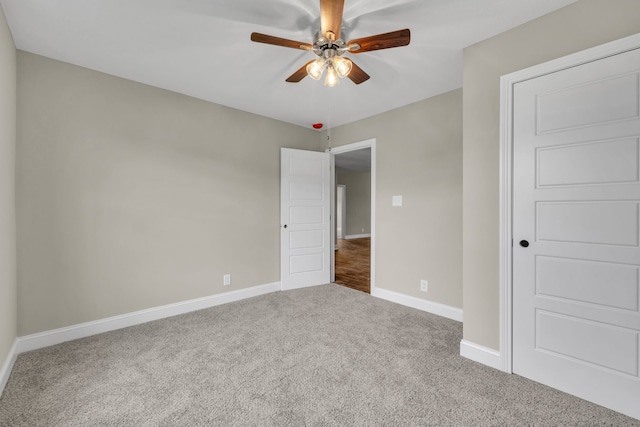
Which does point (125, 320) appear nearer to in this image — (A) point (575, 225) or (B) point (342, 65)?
(B) point (342, 65)

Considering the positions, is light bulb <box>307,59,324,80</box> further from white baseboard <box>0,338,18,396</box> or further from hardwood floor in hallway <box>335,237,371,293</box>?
hardwood floor in hallway <box>335,237,371,293</box>

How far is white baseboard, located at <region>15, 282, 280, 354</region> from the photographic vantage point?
7.35 ft

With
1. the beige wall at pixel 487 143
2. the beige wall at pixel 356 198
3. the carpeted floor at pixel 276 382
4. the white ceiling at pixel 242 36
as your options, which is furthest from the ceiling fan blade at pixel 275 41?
the beige wall at pixel 356 198

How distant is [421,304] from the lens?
3.14 metres

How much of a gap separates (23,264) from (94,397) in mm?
1332

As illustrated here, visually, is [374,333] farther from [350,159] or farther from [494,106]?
[350,159]

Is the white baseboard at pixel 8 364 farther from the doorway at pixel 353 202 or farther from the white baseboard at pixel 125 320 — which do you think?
the doorway at pixel 353 202

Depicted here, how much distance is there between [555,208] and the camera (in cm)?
177

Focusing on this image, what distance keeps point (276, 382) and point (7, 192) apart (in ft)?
7.44

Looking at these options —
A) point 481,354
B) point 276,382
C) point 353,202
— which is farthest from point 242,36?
point 353,202

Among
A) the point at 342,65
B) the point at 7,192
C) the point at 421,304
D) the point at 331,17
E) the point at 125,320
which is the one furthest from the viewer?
the point at 421,304

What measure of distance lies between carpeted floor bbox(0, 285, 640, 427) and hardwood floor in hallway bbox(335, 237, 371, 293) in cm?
146

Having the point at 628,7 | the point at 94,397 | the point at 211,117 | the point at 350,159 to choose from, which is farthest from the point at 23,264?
the point at 350,159

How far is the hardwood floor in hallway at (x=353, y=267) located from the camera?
13.8ft
